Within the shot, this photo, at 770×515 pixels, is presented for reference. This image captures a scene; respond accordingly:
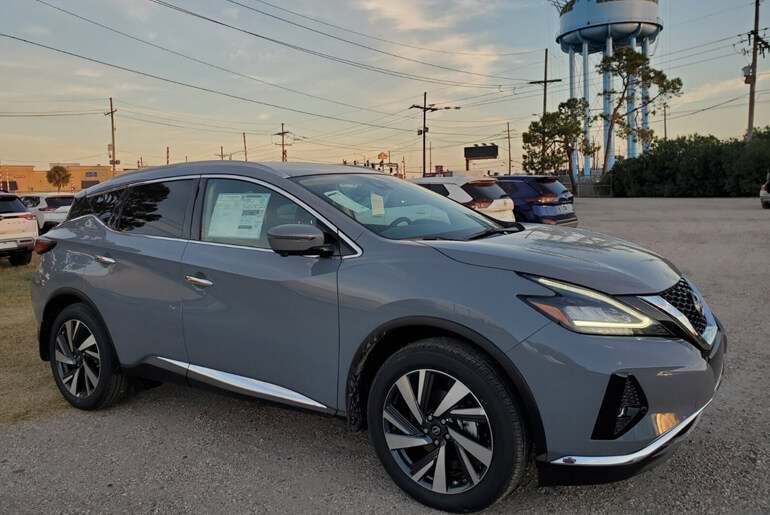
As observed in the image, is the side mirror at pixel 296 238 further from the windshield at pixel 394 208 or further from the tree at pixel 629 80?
the tree at pixel 629 80

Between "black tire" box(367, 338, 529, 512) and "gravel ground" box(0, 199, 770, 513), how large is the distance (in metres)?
0.19

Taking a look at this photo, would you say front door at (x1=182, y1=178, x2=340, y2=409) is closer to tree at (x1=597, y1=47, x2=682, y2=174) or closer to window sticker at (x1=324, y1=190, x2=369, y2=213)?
window sticker at (x1=324, y1=190, x2=369, y2=213)

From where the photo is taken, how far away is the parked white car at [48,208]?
634 inches

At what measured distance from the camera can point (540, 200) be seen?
12219 millimetres

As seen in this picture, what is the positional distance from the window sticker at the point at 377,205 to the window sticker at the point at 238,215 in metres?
0.61

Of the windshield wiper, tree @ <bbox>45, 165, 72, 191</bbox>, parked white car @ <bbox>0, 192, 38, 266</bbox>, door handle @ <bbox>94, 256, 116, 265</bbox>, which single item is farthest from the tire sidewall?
tree @ <bbox>45, 165, 72, 191</bbox>

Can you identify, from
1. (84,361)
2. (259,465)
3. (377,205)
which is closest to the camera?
(259,465)

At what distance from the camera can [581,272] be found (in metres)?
2.51

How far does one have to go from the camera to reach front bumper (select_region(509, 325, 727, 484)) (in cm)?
228

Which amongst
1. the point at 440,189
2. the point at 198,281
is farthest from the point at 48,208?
the point at 198,281

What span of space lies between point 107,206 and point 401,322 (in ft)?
8.45

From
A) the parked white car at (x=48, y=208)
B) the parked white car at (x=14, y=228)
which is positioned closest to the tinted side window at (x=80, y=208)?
the parked white car at (x=14, y=228)

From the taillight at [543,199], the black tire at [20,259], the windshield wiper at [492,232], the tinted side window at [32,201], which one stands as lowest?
the black tire at [20,259]

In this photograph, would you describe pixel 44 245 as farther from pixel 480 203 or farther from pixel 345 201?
pixel 480 203
